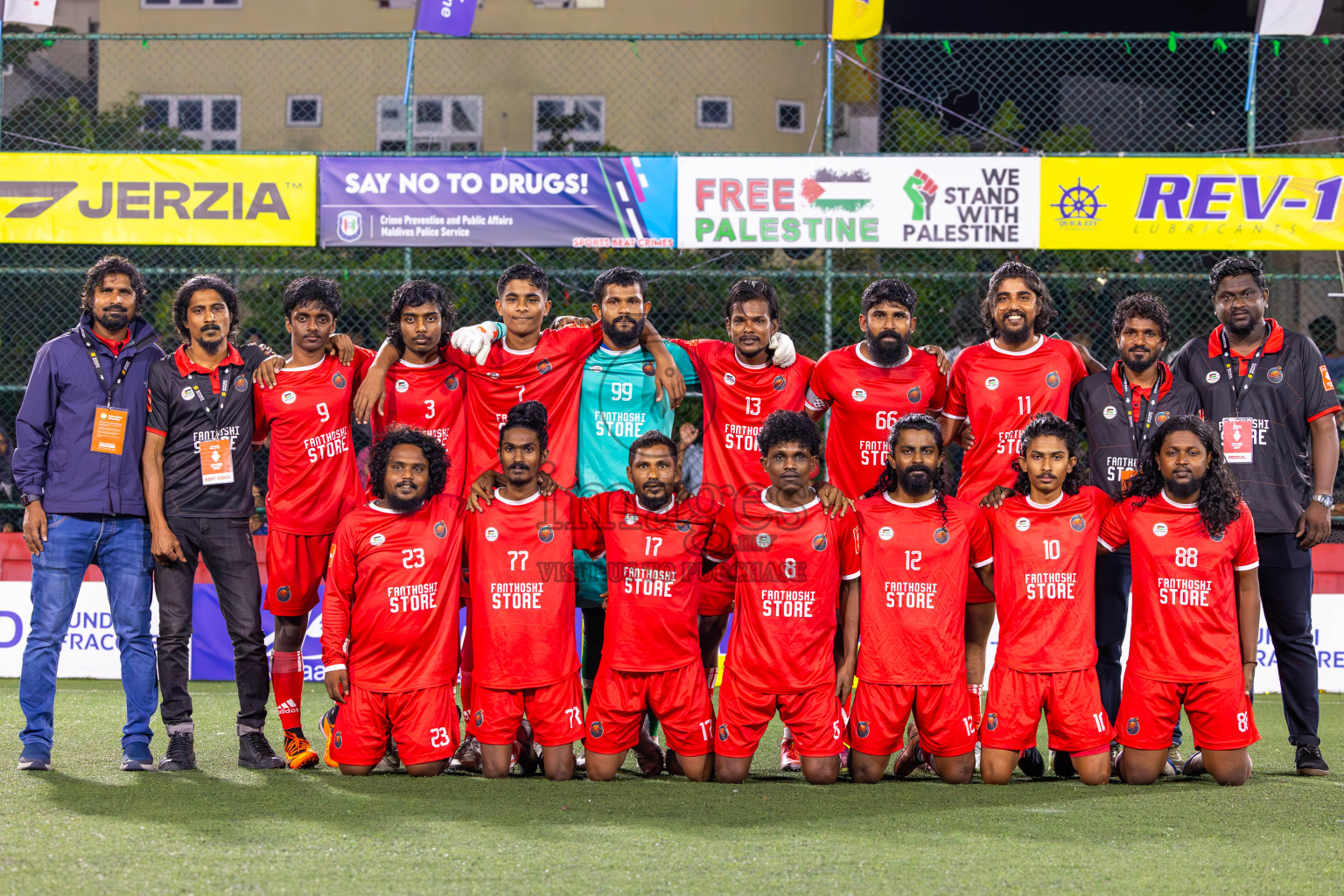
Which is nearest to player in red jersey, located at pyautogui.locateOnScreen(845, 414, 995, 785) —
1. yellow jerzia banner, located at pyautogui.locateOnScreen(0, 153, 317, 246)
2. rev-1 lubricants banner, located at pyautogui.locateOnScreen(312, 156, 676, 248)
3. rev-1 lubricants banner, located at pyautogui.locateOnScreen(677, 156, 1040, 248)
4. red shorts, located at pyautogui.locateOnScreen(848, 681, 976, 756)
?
red shorts, located at pyautogui.locateOnScreen(848, 681, 976, 756)

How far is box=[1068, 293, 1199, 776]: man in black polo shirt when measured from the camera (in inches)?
231

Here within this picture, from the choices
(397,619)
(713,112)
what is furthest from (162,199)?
(713,112)

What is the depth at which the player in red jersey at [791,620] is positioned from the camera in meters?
5.45

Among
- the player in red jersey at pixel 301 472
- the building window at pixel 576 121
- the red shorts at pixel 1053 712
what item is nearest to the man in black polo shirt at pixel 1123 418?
the red shorts at pixel 1053 712

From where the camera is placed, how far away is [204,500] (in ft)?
18.9

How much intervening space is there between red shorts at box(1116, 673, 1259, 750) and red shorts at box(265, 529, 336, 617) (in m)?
3.62

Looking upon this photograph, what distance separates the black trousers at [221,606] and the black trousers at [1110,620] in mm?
3801

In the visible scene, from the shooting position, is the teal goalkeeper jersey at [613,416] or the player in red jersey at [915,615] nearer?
the player in red jersey at [915,615]

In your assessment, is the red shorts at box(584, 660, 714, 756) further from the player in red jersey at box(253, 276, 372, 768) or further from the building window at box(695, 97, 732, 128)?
the building window at box(695, 97, 732, 128)

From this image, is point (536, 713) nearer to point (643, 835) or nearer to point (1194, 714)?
point (643, 835)

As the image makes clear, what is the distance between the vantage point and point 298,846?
160 inches

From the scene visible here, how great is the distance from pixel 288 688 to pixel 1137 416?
4.06 metres

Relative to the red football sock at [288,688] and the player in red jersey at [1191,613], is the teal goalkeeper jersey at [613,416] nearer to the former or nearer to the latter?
the red football sock at [288,688]

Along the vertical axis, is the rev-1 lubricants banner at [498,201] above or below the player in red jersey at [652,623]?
above
